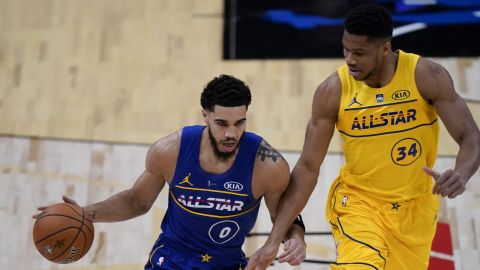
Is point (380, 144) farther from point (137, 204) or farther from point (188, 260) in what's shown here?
point (137, 204)

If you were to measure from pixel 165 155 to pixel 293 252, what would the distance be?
89 cm

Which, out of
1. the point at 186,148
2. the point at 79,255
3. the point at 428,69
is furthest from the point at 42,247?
the point at 428,69

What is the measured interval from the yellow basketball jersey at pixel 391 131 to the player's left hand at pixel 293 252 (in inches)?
21.5

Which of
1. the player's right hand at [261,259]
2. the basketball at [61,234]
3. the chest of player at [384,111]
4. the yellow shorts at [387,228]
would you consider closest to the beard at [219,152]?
the player's right hand at [261,259]

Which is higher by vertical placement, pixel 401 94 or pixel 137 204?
pixel 401 94

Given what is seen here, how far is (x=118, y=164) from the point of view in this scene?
5.82 meters

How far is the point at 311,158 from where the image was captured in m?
3.53

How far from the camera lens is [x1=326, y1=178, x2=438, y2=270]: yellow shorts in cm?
334

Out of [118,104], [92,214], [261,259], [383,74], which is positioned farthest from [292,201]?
[118,104]

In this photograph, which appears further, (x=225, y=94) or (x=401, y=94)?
(x=401, y=94)

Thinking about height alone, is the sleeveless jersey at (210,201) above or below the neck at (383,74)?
below

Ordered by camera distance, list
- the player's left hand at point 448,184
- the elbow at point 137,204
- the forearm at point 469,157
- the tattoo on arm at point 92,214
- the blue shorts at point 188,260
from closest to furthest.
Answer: the player's left hand at point 448,184
the forearm at point 469,157
the blue shorts at point 188,260
the tattoo on arm at point 92,214
the elbow at point 137,204

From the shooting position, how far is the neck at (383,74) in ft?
11.0

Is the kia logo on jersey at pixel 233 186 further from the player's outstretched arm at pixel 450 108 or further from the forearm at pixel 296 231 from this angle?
the player's outstretched arm at pixel 450 108
